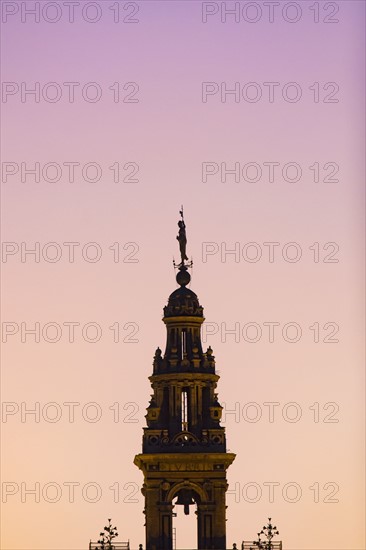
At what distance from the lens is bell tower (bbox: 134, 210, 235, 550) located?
185375 mm

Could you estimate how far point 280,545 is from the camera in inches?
7239

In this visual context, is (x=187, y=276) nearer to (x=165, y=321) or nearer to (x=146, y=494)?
(x=165, y=321)

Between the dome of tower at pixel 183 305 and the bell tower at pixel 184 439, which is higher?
the dome of tower at pixel 183 305

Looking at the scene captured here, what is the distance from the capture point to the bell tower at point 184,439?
608 feet

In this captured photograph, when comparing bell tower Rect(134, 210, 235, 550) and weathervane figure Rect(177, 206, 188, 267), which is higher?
weathervane figure Rect(177, 206, 188, 267)

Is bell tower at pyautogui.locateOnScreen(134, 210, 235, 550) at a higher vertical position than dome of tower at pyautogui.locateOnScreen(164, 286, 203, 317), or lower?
lower

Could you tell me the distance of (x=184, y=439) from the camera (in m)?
187

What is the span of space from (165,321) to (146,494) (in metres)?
11.8

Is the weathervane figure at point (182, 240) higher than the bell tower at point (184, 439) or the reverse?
higher

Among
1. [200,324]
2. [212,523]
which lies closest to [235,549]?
[212,523]

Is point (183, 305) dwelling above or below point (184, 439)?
above

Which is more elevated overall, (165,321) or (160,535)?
(165,321)

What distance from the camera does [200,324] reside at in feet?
623

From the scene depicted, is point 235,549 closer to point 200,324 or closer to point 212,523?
point 212,523
